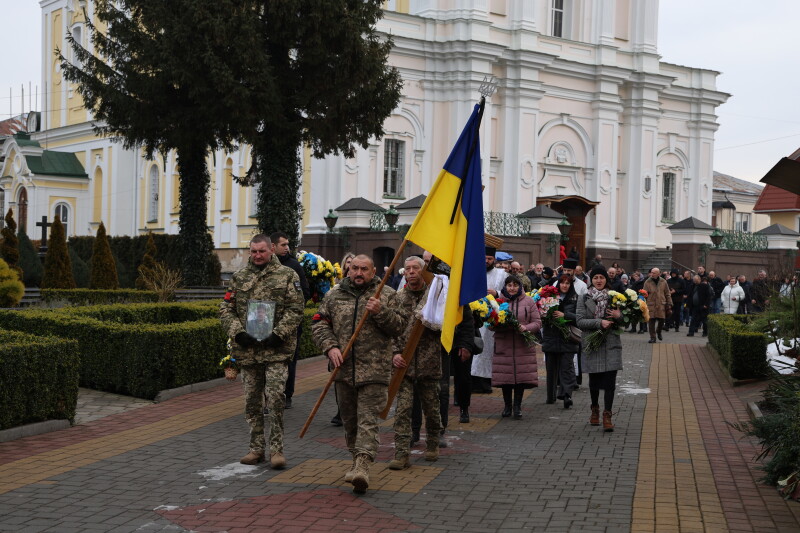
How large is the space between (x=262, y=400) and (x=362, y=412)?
1141 millimetres

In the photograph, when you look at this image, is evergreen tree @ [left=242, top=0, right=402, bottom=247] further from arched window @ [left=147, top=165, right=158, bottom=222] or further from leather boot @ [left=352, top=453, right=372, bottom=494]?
arched window @ [left=147, top=165, right=158, bottom=222]

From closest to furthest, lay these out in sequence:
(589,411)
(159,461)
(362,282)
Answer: (362,282)
(159,461)
(589,411)

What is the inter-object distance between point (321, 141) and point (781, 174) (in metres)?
16.4

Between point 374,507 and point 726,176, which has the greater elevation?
point 726,176

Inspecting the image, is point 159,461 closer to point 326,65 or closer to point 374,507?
point 374,507

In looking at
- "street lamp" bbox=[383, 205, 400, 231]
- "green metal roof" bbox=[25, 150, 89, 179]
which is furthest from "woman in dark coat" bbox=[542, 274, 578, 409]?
"green metal roof" bbox=[25, 150, 89, 179]

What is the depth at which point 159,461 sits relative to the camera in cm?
905

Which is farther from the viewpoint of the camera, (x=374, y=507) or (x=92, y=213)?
(x=92, y=213)

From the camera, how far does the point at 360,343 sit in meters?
8.38

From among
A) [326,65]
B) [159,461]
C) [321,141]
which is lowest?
[159,461]

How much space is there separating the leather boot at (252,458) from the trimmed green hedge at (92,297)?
1462 cm

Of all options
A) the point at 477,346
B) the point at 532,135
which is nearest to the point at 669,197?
the point at 532,135

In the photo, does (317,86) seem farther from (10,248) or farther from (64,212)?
(64,212)

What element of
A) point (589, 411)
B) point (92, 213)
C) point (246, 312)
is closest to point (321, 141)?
point (589, 411)
